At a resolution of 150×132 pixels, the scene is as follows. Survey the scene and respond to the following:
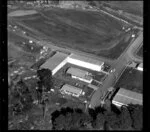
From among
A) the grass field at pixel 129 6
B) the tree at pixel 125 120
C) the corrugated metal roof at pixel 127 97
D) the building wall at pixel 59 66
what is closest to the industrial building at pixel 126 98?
the corrugated metal roof at pixel 127 97

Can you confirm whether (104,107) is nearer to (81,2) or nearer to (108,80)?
(108,80)

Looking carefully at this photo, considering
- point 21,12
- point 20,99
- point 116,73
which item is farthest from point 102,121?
point 21,12

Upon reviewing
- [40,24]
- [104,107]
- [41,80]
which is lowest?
[104,107]

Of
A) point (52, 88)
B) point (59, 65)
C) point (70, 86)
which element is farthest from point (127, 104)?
point (59, 65)

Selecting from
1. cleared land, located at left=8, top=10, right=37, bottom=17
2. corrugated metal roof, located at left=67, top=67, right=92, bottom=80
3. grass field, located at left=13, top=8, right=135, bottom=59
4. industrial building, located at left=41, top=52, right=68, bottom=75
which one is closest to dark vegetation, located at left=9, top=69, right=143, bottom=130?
corrugated metal roof, located at left=67, top=67, right=92, bottom=80

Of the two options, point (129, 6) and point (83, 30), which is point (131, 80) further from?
point (129, 6)

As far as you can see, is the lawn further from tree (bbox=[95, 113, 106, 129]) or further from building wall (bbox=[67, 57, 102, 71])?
tree (bbox=[95, 113, 106, 129])
